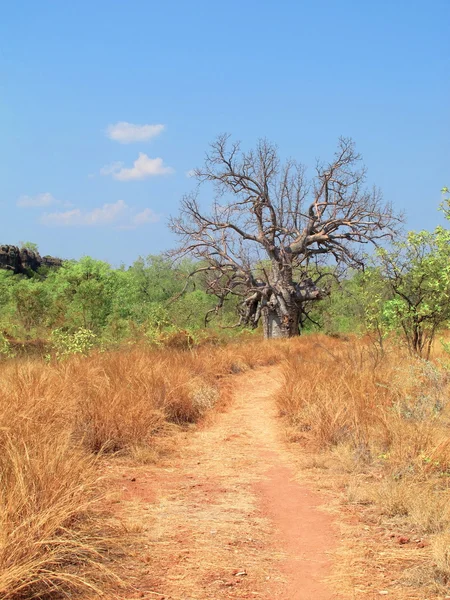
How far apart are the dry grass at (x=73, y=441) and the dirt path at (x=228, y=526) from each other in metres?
0.36

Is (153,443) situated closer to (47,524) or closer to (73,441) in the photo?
(73,441)

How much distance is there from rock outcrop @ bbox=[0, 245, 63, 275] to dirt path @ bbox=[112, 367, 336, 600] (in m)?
37.2

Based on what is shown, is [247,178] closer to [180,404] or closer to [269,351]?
[269,351]

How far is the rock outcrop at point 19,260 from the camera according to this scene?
42156 mm

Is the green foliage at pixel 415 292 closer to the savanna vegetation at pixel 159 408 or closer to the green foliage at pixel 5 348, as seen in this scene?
the savanna vegetation at pixel 159 408

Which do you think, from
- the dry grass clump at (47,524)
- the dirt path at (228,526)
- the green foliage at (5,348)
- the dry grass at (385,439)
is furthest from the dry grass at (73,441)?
the green foliage at (5,348)

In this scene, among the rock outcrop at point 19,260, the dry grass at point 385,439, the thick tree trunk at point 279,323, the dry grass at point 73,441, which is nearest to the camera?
the dry grass at point 73,441

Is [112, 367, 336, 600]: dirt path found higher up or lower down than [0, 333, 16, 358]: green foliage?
lower down

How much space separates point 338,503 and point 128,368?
15.4 feet

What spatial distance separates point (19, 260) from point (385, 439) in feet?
139

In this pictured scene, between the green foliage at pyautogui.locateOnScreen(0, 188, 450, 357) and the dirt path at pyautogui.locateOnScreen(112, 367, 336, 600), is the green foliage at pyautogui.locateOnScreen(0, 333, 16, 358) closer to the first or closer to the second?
the green foliage at pyautogui.locateOnScreen(0, 188, 450, 357)

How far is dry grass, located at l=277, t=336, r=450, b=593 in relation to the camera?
430 cm

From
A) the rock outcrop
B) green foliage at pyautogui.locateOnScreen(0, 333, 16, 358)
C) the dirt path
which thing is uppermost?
the rock outcrop

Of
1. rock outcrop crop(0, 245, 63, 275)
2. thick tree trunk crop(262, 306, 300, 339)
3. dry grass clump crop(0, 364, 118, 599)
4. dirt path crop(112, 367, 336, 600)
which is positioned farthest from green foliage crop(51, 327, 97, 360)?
rock outcrop crop(0, 245, 63, 275)
